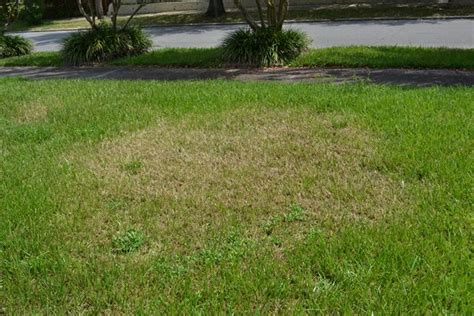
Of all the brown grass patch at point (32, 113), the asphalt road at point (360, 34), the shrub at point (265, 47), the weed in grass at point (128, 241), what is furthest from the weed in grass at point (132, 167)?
the asphalt road at point (360, 34)

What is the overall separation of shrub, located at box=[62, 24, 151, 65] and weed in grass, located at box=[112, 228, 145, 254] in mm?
9039

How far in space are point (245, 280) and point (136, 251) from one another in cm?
86

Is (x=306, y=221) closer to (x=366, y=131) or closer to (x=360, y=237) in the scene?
(x=360, y=237)

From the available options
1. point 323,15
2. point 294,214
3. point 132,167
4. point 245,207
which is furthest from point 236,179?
point 323,15

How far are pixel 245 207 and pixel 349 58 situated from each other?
647 centimetres

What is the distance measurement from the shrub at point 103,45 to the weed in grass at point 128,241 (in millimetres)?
9039

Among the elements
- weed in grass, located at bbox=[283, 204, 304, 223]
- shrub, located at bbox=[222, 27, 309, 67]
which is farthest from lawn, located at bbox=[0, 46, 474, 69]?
weed in grass, located at bbox=[283, 204, 304, 223]

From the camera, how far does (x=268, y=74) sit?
361 inches

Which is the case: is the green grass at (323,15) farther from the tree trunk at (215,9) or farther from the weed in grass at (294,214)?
the weed in grass at (294,214)

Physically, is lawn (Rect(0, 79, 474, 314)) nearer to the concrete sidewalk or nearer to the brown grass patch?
the brown grass patch

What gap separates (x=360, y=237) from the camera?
10.6ft

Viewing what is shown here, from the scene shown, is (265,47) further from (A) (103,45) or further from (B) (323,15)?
(B) (323,15)

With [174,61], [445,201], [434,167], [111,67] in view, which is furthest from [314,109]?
[111,67]

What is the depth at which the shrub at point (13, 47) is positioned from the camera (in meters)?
13.8
